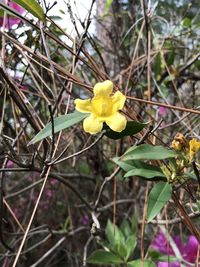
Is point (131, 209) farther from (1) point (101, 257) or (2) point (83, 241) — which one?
(1) point (101, 257)

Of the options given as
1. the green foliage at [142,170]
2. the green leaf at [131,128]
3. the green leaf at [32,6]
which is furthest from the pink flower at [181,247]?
the green leaf at [32,6]

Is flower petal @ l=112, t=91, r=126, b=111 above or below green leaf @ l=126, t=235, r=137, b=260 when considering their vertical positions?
above

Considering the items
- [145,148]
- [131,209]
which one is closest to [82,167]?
[131,209]

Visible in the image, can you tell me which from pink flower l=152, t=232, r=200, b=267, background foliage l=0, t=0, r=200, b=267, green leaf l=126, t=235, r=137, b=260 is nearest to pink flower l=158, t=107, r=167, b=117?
background foliage l=0, t=0, r=200, b=267

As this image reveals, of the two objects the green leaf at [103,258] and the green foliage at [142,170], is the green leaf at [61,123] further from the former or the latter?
the green leaf at [103,258]

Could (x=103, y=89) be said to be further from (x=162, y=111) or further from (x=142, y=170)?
(x=162, y=111)

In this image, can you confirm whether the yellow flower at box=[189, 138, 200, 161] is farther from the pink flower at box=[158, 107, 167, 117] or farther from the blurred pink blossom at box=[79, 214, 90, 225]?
the blurred pink blossom at box=[79, 214, 90, 225]
